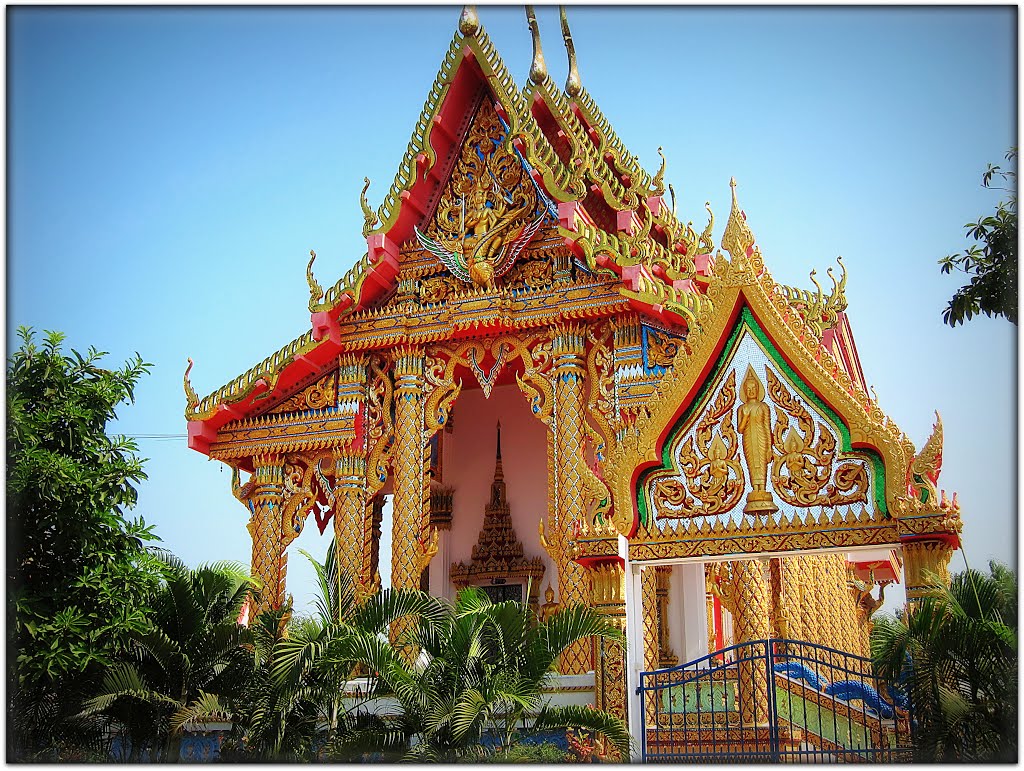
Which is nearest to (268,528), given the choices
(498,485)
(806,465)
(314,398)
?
(314,398)

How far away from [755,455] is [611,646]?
1.57 meters

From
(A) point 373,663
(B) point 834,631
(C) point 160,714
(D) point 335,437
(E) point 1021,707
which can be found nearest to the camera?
(E) point 1021,707

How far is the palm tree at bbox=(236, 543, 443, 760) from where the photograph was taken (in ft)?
25.9

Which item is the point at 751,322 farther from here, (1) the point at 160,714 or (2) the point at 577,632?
(1) the point at 160,714

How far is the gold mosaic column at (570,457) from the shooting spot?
10.2 m

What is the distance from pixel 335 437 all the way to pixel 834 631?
5.90m

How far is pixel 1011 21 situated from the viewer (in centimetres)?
666

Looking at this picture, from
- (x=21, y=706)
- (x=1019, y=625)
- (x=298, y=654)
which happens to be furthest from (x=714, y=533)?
(x=21, y=706)

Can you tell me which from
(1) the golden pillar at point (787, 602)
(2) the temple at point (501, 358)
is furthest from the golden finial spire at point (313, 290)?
(1) the golden pillar at point (787, 602)

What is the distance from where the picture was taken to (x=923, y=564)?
719cm

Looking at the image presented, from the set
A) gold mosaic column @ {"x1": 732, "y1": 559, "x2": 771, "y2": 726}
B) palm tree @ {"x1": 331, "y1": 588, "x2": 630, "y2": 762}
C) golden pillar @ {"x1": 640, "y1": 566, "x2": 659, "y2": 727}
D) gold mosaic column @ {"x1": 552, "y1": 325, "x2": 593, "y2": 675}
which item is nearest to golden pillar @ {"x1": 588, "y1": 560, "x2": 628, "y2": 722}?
palm tree @ {"x1": 331, "y1": 588, "x2": 630, "y2": 762}

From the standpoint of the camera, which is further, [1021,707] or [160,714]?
[160,714]

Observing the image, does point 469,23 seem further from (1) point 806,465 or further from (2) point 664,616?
(2) point 664,616

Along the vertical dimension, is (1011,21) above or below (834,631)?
above
